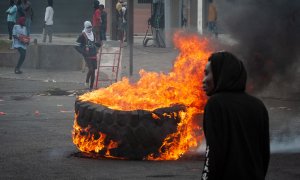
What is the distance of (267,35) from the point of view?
422 inches

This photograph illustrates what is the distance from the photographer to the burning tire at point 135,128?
888cm

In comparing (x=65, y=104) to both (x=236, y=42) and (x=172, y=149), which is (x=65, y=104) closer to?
(x=236, y=42)

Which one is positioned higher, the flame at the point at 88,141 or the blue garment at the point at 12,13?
the blue garment at the point at 12,13

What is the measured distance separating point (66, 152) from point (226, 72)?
229 inches

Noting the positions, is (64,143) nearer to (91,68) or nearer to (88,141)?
(88,141)

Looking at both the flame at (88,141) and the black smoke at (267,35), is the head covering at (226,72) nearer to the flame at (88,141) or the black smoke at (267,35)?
the flame at (88,141)

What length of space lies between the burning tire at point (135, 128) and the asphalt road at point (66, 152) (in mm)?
171

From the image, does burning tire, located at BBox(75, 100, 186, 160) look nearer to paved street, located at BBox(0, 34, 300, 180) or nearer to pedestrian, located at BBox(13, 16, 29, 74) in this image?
paved street, located at BBox(0, 34, 300, 180)

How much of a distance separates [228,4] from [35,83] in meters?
9.29

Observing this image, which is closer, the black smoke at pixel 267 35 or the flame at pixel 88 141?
the flame at pixel 88 141

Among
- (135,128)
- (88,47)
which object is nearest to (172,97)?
(135,128)

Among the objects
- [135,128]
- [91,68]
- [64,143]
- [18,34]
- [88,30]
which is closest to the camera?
[135,128]

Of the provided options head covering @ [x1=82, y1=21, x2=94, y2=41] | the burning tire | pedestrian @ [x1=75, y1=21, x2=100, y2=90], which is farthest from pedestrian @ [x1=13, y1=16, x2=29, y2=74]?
the burning tire

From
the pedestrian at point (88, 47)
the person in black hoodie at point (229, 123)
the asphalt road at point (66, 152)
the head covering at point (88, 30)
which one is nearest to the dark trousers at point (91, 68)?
the pedestrian at point (88, 47)
